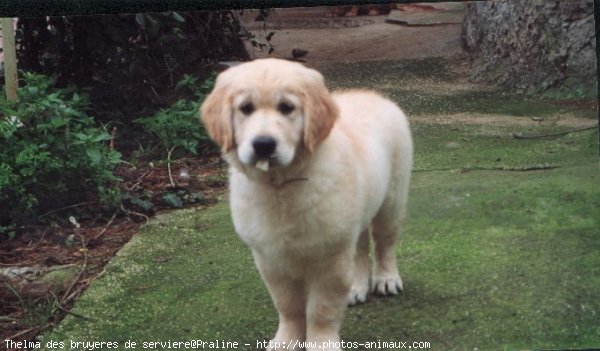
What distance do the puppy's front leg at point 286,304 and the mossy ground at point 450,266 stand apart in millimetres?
64

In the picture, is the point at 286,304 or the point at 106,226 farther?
the point at 106,226

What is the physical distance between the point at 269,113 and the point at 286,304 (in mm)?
563

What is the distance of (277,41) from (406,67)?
41 cm

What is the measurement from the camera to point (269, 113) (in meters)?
2.18

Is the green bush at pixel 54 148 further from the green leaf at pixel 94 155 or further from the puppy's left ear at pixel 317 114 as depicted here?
the puppy's left ear at pixel 317 114

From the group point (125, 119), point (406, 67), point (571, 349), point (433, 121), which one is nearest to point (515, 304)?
point (571, 349)

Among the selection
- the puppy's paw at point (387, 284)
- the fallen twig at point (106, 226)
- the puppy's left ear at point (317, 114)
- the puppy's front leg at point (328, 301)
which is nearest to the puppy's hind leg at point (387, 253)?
the puppy's paw at point (387, 284)

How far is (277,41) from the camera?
2.59 metres

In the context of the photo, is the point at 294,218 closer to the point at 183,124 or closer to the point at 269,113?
the point at 269,113

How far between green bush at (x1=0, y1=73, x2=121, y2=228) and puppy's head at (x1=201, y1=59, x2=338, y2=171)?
507 mm

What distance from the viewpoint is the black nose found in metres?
2.15

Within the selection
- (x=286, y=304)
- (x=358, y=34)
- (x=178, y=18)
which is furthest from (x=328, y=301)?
(x=178, y=18)

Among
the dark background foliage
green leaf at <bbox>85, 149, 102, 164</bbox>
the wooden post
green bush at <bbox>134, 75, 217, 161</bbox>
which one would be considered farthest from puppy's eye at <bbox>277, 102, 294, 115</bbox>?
the wooden post

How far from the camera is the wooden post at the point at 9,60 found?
2.56 metres
